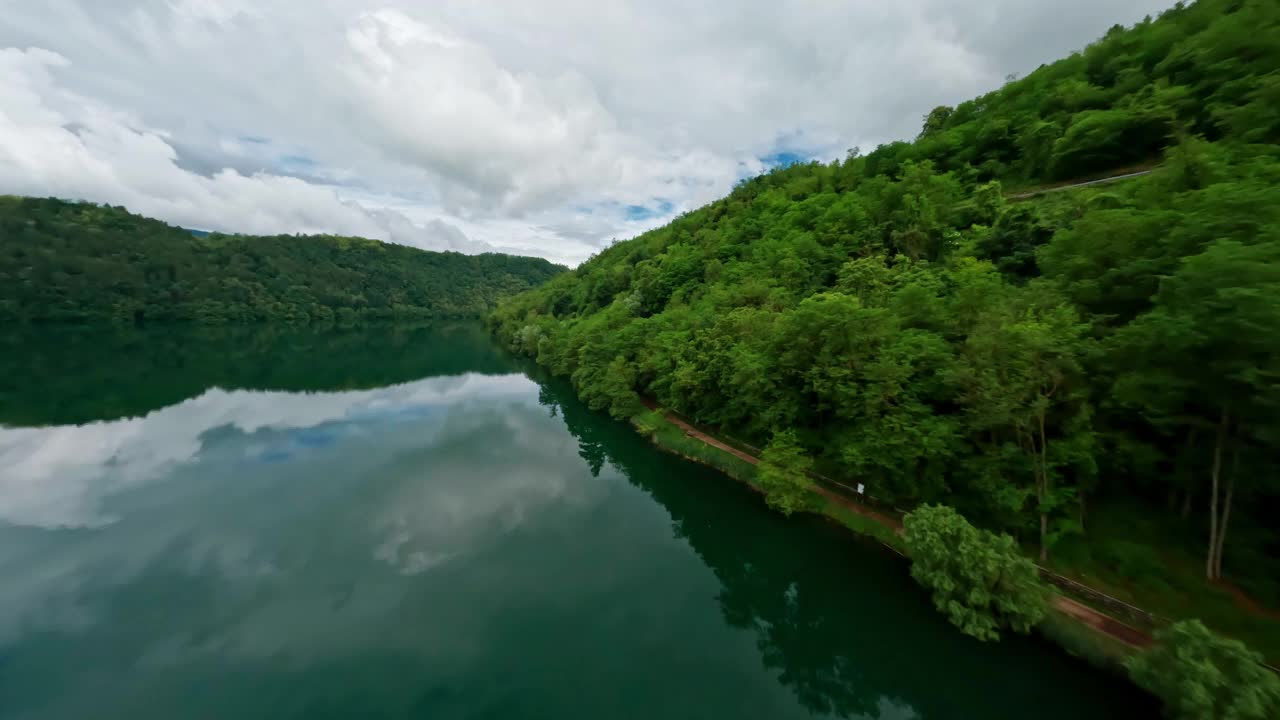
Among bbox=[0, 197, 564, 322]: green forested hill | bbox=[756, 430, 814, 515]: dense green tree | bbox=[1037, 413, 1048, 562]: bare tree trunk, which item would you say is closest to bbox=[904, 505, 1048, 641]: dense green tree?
bbox=[1037, 413, 1048, 562]: bare tree trunk

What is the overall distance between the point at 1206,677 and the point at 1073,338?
30.1 feet

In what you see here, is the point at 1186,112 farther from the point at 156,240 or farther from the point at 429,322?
the point at 156,240

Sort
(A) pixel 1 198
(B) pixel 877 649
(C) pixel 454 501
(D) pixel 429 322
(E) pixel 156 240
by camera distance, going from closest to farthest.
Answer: (B) pixel 877 649, (C) pixel 454 501, (A) pixel 1 198, (E) pixel 156 240, (D) pixel 429 322

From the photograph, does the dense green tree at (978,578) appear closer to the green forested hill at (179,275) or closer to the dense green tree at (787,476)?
the dense green tree at (787,476)

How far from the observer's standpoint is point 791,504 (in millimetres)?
20297

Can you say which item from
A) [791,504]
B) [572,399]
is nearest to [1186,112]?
[791,504]

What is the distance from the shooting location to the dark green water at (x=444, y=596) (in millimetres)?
12047

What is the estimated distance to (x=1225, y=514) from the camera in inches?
462

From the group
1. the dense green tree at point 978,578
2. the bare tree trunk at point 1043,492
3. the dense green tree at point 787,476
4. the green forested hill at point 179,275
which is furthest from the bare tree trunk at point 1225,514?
the green forested hill at point 179,275

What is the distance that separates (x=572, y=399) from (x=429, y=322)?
113799 millimetres

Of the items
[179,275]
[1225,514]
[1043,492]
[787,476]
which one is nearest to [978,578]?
[1043,492]

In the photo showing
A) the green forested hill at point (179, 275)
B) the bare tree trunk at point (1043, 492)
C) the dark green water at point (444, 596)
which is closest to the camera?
the dark green water at point (444, 596)

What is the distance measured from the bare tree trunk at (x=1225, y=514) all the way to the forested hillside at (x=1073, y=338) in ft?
0.26

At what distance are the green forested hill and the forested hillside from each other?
130783mm
